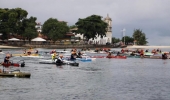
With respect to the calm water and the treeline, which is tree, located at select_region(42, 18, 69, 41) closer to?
the treeline

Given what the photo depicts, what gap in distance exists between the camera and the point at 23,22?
15188 centimetres

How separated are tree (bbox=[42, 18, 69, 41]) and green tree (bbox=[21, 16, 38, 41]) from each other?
12.1m

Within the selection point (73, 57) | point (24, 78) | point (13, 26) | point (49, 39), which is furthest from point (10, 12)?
point (24, 78)

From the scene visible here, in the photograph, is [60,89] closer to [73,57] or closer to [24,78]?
[24,78]

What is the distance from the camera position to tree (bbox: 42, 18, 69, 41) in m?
162

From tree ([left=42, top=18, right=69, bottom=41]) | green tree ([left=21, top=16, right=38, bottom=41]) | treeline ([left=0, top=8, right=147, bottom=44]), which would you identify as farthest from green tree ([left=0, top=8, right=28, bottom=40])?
tree ([left=42, top=18, right=69, bottom=41])

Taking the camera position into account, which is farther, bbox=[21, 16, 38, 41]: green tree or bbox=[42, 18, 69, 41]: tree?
bbox=[42, 18, 69, 41]: tree

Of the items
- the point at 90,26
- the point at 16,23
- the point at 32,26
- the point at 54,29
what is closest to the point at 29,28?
the point at 32,26

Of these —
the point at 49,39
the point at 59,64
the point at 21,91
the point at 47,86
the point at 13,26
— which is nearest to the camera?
the point at 21,91

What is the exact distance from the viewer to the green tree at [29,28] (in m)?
147

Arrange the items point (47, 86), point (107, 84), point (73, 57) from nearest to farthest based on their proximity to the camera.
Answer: point (47, 86), point (107, 84), point (73, 57)

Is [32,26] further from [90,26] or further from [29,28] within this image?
[90,26]

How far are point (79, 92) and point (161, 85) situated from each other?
1011 cm

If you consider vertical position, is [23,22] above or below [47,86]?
above
